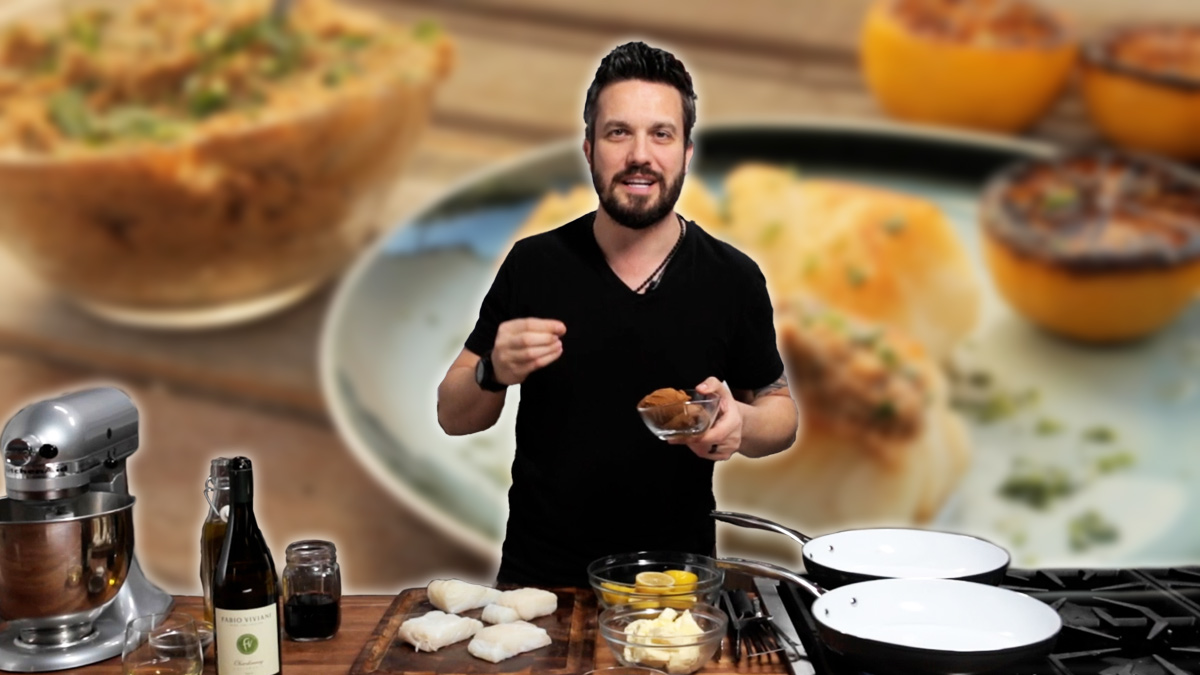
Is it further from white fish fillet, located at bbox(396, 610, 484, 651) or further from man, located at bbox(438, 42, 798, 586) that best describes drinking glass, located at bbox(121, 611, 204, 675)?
man, located at bbox(438, 42, 798, 586)

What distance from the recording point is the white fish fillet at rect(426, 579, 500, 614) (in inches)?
52.7

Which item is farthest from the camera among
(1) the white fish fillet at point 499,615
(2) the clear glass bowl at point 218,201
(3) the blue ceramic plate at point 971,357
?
(3) the blue ceramic plate at point 971,357

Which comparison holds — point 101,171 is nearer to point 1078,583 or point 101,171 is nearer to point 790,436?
point 790,436

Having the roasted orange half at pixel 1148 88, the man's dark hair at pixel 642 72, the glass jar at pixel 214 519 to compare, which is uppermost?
the roasted orange half at pixel 1148 88

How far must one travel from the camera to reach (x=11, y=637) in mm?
1328

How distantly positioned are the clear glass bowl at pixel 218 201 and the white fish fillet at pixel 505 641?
3.98 ft

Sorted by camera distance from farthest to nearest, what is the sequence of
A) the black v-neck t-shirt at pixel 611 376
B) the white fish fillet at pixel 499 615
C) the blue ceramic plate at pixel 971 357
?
the blue ceramic plate at pixel 971 357
the black v-neck t-shirt at pixel 611 376
the white fish fillet at pixel 499 615

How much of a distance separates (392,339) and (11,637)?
1316 mm

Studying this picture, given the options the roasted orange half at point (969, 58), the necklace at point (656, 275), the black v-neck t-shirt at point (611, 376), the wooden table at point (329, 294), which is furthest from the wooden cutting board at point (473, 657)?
the roasted orange half at point (969, 58)

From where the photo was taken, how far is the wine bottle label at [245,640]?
3.95 feet

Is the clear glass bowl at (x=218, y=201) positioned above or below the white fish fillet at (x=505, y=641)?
above

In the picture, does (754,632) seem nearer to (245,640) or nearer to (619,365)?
(619,365)

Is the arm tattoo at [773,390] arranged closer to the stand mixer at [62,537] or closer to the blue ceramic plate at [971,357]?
the stand mixer at [62,537]

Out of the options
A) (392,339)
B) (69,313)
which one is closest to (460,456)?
(392,339)
